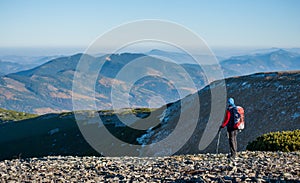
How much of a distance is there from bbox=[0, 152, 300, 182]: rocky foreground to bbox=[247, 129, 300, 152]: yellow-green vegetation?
4.52 meters

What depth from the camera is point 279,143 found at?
29469mm

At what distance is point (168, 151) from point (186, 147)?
11.8ft

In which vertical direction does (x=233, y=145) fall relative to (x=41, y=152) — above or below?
above

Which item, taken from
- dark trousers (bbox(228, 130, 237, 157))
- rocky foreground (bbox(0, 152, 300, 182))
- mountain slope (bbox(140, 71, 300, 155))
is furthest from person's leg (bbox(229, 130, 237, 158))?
mountain slope (bbox(140, 71, 300, 155))

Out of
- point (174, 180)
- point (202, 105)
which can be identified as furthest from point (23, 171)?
point (202, 105)

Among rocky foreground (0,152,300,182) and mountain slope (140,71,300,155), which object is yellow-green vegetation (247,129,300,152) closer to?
rocky foreground (0,152,300,182)

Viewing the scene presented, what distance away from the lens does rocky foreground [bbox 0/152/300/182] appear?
17344 millimetres

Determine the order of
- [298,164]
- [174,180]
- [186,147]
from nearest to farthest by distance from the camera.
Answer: [174,180], [298,164], [186,147]

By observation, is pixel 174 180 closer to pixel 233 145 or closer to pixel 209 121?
pixel 233 145

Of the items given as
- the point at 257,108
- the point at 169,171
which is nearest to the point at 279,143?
the point at 169,171

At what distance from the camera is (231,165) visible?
20203mm

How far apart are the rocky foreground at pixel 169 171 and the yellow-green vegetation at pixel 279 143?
452cm

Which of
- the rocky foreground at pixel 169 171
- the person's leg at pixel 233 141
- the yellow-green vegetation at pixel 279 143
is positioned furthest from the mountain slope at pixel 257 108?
the rocky foreground at pixel 169 171

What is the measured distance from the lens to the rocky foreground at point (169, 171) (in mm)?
17344
